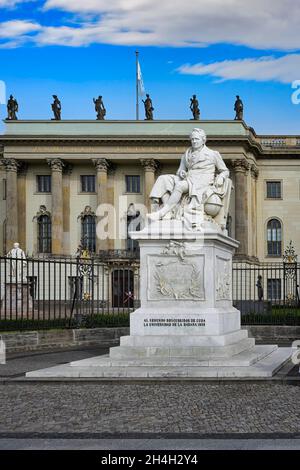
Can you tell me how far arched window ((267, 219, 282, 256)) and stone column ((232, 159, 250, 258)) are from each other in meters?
4.64

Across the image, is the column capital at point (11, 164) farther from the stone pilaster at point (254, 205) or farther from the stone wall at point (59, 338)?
the stone wall at point (59, 338)

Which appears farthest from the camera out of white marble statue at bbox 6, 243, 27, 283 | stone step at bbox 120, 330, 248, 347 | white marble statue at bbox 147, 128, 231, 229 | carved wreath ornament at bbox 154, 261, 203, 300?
white marble statue at bbox 6, 243, 27, 283

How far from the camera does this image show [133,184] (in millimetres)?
68500

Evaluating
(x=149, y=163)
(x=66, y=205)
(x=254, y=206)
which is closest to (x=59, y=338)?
(x=149, y=163)

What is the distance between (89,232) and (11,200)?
7.18m

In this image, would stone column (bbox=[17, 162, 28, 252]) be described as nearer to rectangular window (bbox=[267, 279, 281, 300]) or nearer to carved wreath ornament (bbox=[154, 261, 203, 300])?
rectangular window (bbox=[267, 279, 281, 300])

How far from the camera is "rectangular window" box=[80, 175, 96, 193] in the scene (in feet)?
224

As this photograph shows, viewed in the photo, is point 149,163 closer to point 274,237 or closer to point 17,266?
point 274,237

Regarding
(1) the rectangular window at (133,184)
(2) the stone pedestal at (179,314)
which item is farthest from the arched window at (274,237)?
(2) the stone pedestal at (179,314)

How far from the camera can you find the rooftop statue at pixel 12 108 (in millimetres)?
66438

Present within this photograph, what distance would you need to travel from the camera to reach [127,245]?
2594 inches

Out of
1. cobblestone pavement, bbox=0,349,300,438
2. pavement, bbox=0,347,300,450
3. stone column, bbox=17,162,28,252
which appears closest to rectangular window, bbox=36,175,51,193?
stone column, bbox=17,162,28,252

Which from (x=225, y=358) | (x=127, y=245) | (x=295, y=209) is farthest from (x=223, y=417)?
(x=295, y=209)
